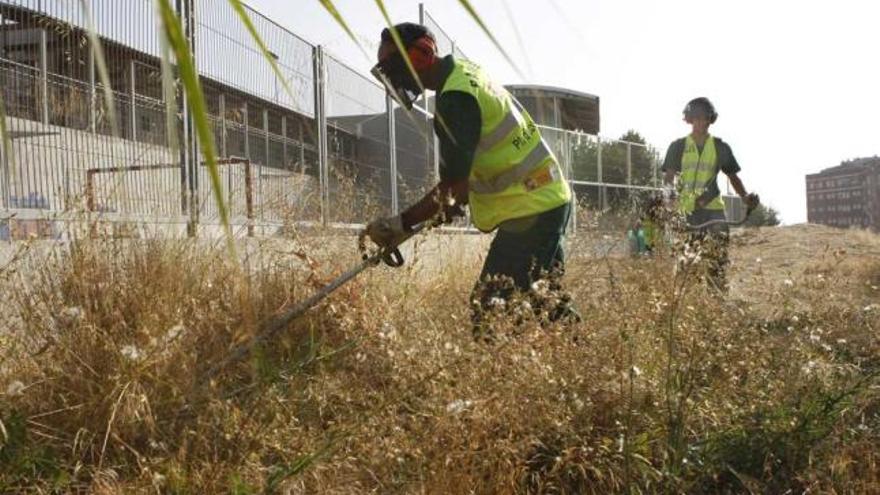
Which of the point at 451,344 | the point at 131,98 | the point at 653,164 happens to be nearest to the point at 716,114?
the point at 131,98

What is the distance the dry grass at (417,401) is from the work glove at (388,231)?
0.40 meters

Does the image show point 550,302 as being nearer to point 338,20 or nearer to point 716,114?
point 338,20

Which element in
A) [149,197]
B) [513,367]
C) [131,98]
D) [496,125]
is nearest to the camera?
[513,367]

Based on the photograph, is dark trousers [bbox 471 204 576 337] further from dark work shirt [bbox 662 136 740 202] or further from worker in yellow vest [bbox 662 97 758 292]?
dark work shirt [bbox 662 136 740 202]

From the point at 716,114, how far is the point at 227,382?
484 centimetres

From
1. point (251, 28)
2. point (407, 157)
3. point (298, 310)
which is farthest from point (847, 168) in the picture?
point (251, 28)

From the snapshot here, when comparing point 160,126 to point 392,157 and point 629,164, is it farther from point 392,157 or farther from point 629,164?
point 629,164

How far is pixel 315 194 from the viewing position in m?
5.60

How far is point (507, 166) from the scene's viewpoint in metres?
3.74

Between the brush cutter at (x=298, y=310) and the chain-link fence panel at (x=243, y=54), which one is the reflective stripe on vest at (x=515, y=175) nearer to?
the brush cutter at (x=298, y=310)

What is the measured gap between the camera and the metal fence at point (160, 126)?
412 cm

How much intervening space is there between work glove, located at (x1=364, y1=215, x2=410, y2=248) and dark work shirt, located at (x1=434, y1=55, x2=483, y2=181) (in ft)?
0.89

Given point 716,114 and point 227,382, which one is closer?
point 227,382

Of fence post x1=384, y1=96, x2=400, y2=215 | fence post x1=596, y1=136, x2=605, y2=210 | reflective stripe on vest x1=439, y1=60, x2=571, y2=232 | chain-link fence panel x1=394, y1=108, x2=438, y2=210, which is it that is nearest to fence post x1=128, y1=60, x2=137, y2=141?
reflective stripe on vest x1=439, y1=60, x2=571, y2=232
